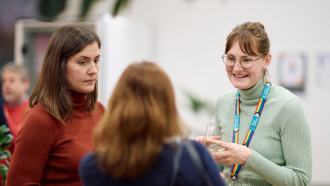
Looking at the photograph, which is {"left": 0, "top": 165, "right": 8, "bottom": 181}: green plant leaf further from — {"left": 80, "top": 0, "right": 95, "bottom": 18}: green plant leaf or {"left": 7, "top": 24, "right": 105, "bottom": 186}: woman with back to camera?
{"left": 80, "top": 0, "right": 95, "bottom": 18}: green plant leaf

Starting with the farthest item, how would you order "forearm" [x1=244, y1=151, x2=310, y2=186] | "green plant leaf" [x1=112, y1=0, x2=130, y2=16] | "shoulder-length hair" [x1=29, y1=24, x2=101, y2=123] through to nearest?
"green plant leaf" [x1=112, y1=0, x2=130, y2=16], "forearm" [x1=244, y1=151, x2=310, y2=186], "shoulder-length hair" [x1=29, y1=24, x2=101, y2=123]

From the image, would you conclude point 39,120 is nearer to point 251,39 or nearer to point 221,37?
point 251,39

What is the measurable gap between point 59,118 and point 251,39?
99cm

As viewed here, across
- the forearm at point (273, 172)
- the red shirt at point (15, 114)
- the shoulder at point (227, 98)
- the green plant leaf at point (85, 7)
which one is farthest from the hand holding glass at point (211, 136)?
the red shirt at point (15, 114)

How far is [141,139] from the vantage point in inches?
38.1

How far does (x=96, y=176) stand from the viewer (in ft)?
3.20

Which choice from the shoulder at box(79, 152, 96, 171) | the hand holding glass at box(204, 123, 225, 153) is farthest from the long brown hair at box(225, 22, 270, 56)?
the shoulder at box(79, 152, 96, 171)

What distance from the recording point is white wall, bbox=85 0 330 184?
4215 mm

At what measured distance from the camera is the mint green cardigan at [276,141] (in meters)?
1.49

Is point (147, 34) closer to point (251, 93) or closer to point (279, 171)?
point (251, 93)

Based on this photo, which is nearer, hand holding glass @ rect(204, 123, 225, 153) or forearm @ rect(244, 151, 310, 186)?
hand holding glass @ rect(204, 123, 225, 153)

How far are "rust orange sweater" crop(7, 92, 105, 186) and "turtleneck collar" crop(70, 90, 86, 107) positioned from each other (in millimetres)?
53

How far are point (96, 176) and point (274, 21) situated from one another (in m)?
3.84

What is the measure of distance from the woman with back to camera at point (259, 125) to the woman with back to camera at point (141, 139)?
42 centimetres
